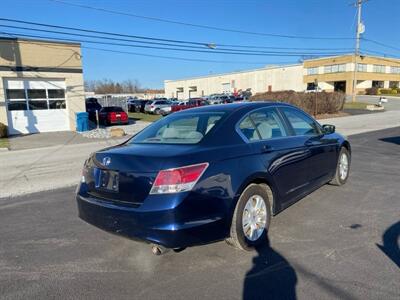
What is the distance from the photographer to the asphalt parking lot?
2.96 metres

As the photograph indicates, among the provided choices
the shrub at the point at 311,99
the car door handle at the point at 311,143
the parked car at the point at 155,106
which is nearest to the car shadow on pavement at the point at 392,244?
the car door handle at the point at 311,143

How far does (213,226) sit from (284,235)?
1266 millimetres

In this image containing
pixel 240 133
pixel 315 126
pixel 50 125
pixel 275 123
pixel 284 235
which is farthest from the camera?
pixel 50 125

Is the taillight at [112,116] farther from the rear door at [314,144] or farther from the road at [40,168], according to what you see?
the rear door at [314,144]

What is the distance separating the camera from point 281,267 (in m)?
3.31

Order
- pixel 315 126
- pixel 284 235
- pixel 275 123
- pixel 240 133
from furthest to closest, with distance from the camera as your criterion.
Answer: pixel 315 126
pixel 275 123
pixel 284 235
pixel 240 133

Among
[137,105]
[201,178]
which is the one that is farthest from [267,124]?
[137,105]

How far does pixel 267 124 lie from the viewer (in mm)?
4242

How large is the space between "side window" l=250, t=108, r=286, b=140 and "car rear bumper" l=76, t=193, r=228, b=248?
1.36 metres

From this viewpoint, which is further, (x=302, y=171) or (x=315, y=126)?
(x=315, y=126)

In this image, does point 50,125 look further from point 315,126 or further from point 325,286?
point 325,286

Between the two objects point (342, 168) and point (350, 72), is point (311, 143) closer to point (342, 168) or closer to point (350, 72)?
point (342, 168)

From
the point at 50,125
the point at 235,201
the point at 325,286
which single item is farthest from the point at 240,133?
the point at 50,125

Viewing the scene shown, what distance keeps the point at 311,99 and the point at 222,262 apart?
81.3 feet
